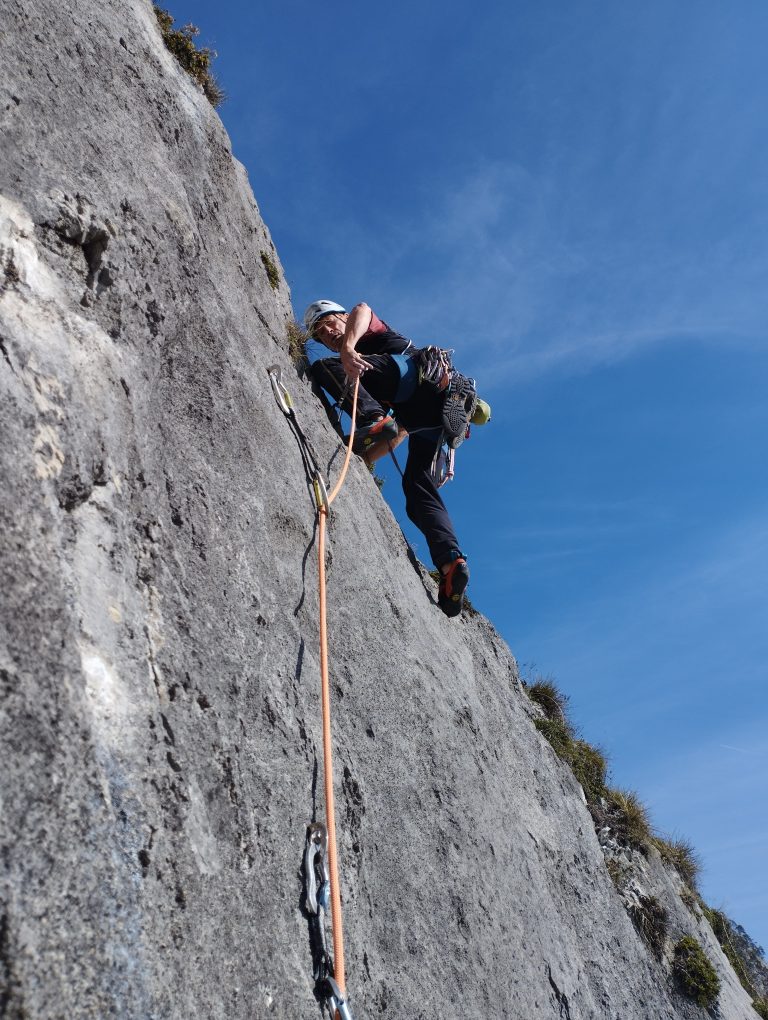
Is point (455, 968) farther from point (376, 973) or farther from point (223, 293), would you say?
point (223, 293)

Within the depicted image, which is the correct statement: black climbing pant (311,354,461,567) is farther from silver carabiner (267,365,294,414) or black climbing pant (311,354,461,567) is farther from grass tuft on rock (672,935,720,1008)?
grass tuft on rock (672,935,720,1008)

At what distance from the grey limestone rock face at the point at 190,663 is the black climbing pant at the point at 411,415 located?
21.2 inches

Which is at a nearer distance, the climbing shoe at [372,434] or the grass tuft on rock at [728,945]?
the climbing shoe at [372,434]

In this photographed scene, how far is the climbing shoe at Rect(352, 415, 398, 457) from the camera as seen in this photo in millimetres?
7985

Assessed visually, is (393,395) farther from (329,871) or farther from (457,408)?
(329,871)

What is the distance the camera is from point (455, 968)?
16.1ft

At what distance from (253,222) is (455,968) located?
5.99 m

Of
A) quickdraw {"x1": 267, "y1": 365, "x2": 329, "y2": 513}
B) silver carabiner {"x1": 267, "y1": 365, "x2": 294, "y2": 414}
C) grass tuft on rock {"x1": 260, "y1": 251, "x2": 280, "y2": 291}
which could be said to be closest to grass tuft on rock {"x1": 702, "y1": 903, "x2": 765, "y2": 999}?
quickdraw {"x1": 267, "y1": 365, "x2": 329, "y2": 513}

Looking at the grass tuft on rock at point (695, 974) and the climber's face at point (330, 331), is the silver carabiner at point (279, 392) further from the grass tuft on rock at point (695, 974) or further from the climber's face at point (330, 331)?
the grass tuft on rock at point (695, 974)

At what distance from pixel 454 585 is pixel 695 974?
433 centimetres

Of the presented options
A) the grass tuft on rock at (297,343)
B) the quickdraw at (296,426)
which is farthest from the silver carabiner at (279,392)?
the grass tuft on rock at (297,343)

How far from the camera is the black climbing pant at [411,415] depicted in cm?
786

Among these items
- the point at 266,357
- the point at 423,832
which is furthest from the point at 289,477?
the point at 423,832

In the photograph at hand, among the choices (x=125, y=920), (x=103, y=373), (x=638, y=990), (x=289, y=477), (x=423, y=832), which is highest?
(x=289, y=477)
